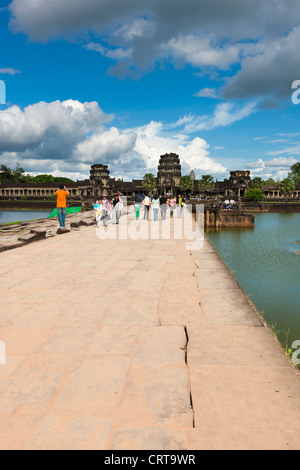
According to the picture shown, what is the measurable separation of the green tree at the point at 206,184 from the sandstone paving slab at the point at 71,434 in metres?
92.7

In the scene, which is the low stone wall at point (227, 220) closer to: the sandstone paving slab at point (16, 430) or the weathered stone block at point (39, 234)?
the weathered stone block at point (39, 234)

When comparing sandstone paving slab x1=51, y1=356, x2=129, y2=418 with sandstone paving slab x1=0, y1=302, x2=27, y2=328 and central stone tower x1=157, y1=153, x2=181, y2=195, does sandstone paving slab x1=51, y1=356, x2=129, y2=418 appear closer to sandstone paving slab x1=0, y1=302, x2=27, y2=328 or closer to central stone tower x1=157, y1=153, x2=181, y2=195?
sandstone paving slab x1=0, y1=302, x2=27, y2=328

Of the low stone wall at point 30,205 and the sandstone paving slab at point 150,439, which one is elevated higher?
the low stone wall at point 30,205

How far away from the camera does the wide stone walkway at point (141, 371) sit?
1.67 m

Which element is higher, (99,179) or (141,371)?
(99,179)

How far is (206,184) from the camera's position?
302 ft

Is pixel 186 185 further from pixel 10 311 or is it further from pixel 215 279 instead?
pixel 10 311

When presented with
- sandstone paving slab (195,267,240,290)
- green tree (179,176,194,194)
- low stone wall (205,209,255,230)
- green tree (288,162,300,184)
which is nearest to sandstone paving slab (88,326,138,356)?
sandstone paving slab (195,267,240,290)

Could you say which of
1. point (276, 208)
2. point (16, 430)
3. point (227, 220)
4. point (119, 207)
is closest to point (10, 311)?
point (16, 430)

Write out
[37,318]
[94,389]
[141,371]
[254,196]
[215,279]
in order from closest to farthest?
[94,389], [141,371], [37,318], [215,279], [254,196]

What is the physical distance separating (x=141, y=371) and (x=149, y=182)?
297 ft

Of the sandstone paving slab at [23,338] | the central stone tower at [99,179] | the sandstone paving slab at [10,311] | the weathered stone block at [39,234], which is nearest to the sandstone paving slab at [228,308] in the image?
the sandstone paving slab at [23,338]
